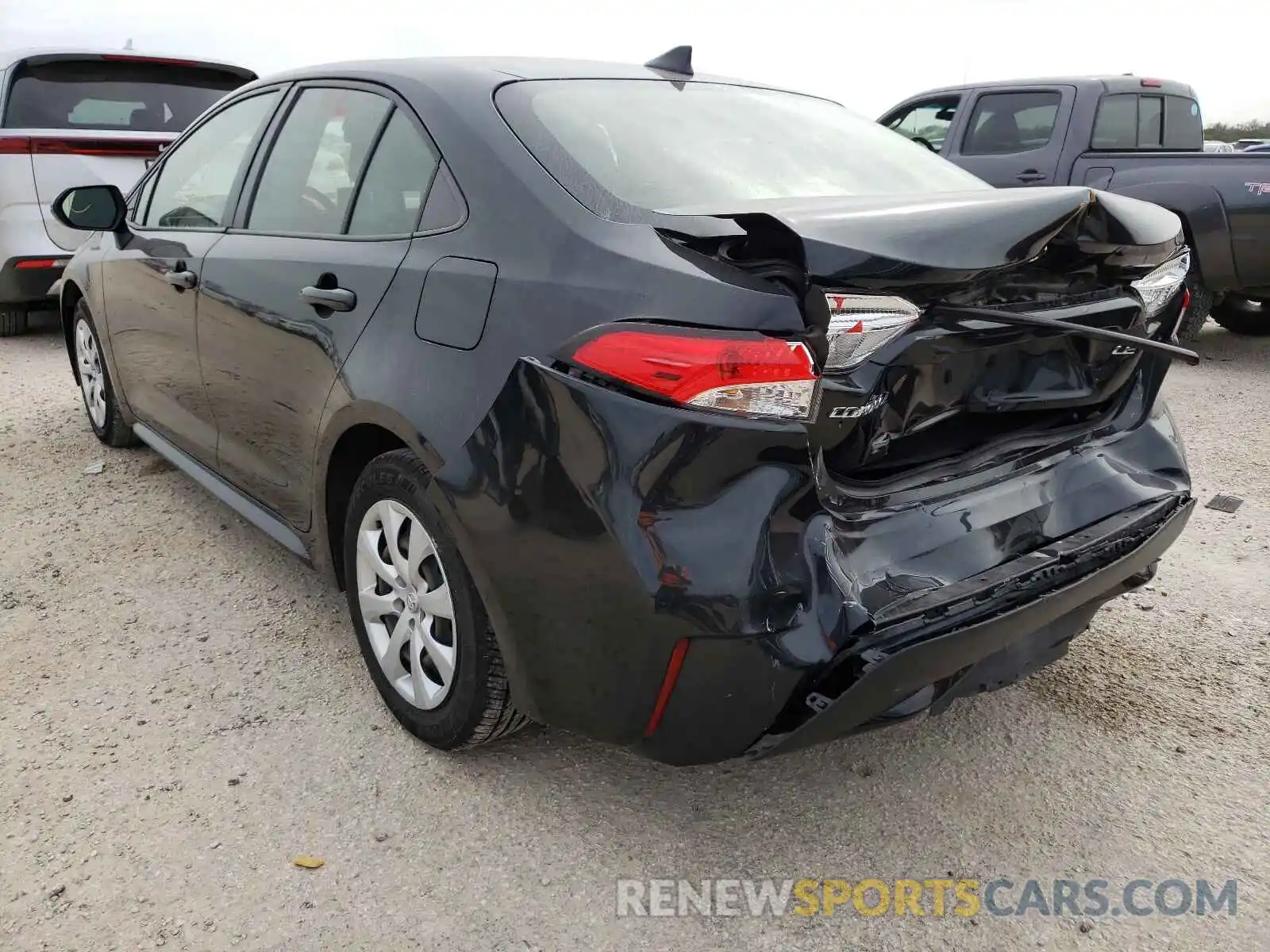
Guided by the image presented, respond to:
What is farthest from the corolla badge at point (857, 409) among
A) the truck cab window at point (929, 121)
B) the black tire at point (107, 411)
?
the truck cab window at point (929, 121)

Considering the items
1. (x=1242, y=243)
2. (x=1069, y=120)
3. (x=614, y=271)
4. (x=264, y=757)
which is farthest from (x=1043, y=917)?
(x=1069, y=120)

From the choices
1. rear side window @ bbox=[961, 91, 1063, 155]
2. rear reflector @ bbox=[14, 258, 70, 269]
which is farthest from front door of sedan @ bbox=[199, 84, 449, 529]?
rear side window @ bbox=[961, 91, 1063, 155]

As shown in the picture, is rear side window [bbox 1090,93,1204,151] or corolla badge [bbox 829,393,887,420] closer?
corolla badge [bbox 829,393,887,420]

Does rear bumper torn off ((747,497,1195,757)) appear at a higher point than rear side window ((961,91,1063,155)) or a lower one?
lower

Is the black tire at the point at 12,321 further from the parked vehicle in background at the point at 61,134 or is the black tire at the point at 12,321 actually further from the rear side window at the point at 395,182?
the rear side window at the point at 395,182

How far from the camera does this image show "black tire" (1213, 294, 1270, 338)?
25.4ft

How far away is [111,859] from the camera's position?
84.1 inches

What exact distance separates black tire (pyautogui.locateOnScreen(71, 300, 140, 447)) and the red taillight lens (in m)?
3.35

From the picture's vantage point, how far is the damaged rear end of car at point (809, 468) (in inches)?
68.7

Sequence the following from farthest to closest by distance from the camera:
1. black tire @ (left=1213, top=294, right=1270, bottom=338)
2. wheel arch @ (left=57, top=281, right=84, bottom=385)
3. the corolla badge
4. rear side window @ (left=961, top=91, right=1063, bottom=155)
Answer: black tire @ (left=1213, top=294, right=1270, bottom=338)
rear side window @ (left=961, top=91, right=1063, bottom=155)
wheel arch @ (left=57, top=281, right=84, bottom=385)
the corolla badge

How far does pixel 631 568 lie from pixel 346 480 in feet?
3.80

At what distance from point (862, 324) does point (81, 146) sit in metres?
6.46

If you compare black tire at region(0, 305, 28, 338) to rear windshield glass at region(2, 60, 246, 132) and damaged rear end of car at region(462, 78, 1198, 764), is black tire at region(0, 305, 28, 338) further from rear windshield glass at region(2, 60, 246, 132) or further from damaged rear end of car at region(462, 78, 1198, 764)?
damaged rear end of car at region(462, 78, 1198, 764)

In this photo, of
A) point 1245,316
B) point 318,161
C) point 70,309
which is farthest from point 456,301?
point 1245,316
